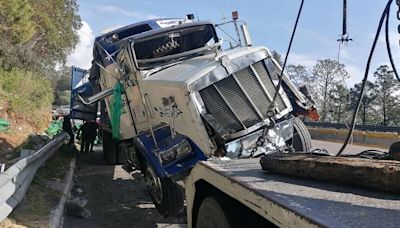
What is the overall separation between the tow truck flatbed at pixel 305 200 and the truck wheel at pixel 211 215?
0.57 feet

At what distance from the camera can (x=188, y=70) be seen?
23.0 ft

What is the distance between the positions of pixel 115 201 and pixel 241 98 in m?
3.42

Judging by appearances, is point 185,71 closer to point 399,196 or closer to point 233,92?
point 233,92

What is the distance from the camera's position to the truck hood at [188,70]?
21.6 ft

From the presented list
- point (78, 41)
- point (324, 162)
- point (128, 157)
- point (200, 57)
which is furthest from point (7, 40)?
point (324, 162)

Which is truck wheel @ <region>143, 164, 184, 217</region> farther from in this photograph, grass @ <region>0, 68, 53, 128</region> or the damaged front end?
grass @ <region>0, 68, 53, 128</region>

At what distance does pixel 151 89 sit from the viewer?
7.33m

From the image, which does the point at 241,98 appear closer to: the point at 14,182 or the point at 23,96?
the point at 14,182

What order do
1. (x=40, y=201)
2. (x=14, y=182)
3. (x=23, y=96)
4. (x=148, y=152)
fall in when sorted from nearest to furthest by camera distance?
(x=14, y=182), (x=148, y=152), (x=40, y=201), (x=23, y=96)

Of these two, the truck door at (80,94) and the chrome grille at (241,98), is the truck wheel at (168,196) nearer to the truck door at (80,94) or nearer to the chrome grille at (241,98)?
the chrome grille at (241,98)

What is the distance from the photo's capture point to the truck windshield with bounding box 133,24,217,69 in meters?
8.19

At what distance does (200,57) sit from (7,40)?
2020 cm

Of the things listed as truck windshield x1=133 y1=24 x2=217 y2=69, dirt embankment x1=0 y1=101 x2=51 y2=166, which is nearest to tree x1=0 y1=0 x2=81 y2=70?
dirt embankment x1=0 y1=101 x2=51 y2=166

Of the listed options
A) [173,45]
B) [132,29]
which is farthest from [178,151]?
[132,29]
